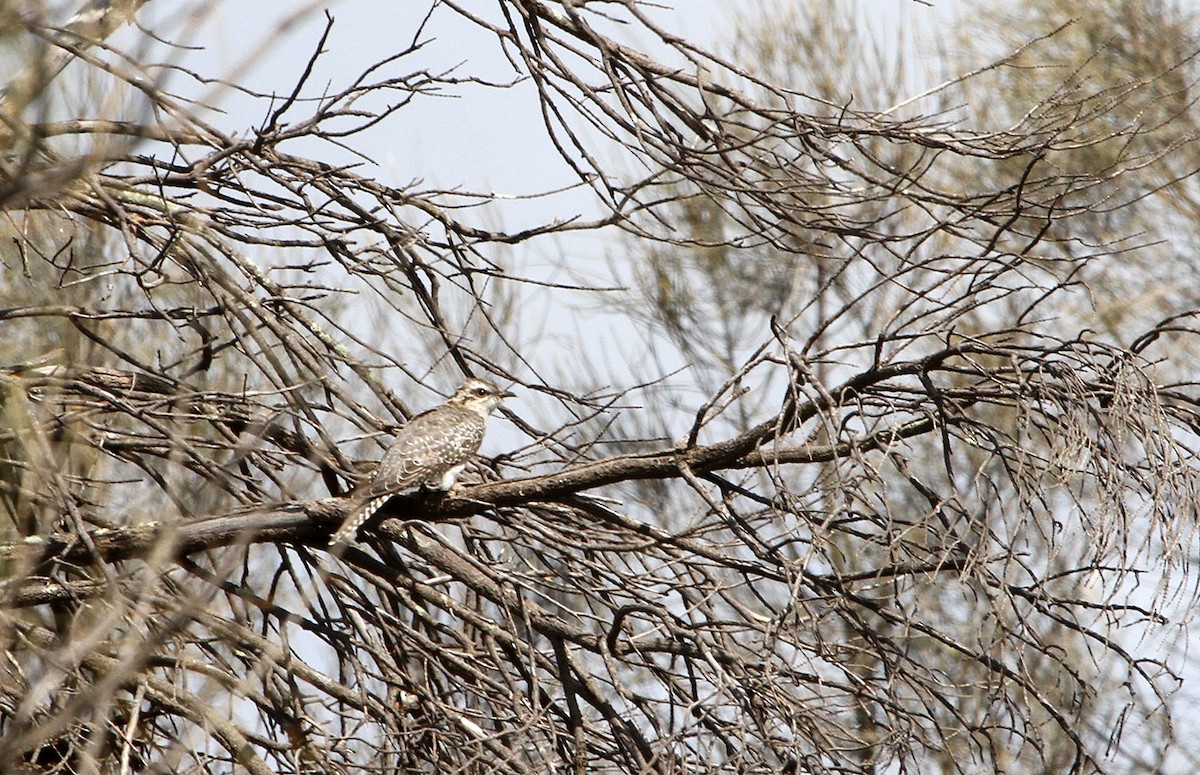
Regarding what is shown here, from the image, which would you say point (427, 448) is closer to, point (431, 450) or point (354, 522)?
point (431, 450)

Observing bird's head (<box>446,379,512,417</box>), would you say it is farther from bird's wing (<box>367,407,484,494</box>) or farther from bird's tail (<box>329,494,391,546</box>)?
bird's tail (<box>329,494,391,546</box>)

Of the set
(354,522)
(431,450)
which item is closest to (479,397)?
(431,450)

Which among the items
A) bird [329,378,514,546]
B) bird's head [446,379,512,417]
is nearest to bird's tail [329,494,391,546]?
bird [329,378,514,546]

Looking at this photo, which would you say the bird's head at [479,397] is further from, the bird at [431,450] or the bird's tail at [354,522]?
the bird's tail at [354,522]

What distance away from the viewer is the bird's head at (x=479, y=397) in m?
5.54

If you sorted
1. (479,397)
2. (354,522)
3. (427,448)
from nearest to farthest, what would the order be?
(354,522) → (427,448) → (479,397)

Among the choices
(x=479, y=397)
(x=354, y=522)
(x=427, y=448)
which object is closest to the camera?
(x=354, y=522)

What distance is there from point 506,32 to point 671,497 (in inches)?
209

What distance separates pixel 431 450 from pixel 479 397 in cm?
80

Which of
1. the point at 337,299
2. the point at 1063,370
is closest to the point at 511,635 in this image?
the point at 1063,370

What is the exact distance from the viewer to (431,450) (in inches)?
190

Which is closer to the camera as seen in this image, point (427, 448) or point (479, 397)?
point (427, 448)

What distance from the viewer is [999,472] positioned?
29.9ft

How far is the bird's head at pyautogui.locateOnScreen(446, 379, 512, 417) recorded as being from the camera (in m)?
5.54
